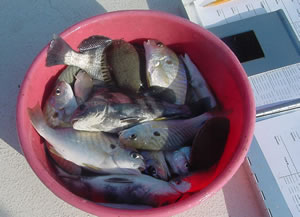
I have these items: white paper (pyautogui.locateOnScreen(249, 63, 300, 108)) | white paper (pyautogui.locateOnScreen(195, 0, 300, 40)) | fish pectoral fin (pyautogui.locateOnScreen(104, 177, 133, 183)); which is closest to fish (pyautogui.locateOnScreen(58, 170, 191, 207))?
fish pectoral fin (pyautogui.locateOnScreen(104, 177, 133, 183))

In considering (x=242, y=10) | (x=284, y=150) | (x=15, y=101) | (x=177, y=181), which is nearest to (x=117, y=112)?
(x=177, y=181)

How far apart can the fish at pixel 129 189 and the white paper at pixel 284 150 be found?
1.14 ft

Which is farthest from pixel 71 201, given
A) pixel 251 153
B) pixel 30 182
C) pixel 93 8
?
pixel 93 8

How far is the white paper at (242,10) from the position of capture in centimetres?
124

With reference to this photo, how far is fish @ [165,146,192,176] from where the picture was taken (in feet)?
2.83

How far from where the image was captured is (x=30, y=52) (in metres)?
1.19

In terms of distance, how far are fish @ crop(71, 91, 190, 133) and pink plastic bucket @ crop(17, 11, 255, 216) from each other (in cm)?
12

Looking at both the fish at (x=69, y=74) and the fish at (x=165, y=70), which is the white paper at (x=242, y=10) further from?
the fish at (x=69, y=74)

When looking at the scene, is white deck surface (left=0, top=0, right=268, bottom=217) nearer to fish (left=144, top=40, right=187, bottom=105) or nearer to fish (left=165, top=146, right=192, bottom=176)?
fish (left=165, top=146, right=192, bottom=176)

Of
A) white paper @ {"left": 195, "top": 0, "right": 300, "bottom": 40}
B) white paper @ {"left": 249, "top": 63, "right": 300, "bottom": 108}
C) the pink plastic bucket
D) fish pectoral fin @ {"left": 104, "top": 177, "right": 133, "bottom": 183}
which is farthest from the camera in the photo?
white paper @ {"left": 195, "top": 0, "right": 300, "bottom": 40}

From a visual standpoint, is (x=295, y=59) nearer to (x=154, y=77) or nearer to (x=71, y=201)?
(x=154, y=77)

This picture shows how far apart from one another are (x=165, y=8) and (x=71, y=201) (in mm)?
874

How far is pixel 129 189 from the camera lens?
826 millimetres

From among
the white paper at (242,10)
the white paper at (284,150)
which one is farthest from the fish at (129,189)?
the white paper at (242,10)
